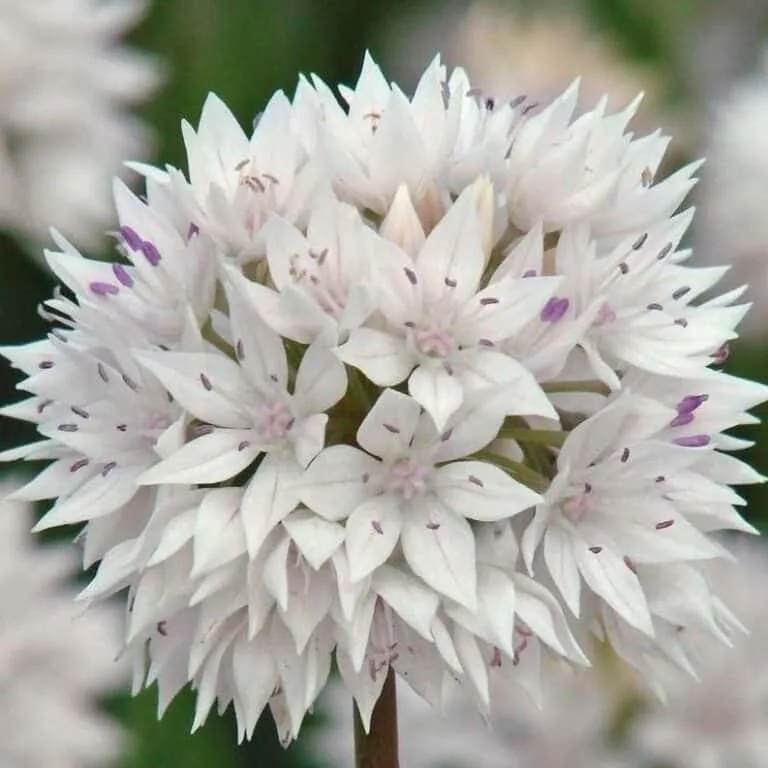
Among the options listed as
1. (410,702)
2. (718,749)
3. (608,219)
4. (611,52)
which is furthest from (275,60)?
(608,219)

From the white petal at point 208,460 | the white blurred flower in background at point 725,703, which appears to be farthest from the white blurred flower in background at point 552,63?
the white petal at point 208,460

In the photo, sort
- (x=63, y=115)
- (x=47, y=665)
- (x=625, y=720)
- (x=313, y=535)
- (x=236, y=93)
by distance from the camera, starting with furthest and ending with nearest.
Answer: (x=236, y=93)
(x=63, y=115)
(x=47, y=665)
(x=625, y=720)
(x=313, y=535)

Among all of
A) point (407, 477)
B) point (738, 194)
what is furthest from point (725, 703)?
point (738, 194)

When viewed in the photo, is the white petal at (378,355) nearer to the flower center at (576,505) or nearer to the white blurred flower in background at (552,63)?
the flower center at (576,505)

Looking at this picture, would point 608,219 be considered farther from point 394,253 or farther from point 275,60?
point 275,60

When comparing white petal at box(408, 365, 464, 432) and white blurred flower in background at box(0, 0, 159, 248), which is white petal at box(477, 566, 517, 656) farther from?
white blurred flower in background at box(0, 0, 159, 248)

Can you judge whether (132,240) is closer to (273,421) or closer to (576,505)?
(273,421)
